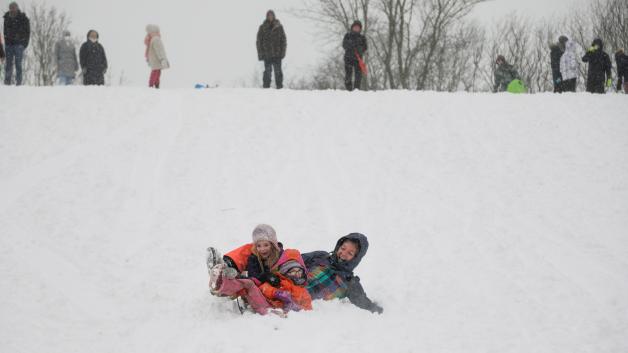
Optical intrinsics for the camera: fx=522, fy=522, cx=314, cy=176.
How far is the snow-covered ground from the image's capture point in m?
4.36

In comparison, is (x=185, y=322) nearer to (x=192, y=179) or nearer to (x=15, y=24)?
(x=192, y=179)

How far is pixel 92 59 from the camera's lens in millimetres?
12625

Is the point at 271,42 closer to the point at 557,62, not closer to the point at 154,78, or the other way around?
the point at 154,78

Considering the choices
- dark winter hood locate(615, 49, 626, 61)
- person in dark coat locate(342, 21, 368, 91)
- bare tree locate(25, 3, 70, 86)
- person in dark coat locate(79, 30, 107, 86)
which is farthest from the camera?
bare tree locate(25, 3, 70, 86)

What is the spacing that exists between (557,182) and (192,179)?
5656mm

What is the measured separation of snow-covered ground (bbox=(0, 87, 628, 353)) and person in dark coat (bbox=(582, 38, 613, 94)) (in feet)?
6.63

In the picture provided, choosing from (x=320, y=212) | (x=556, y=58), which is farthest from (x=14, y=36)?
(x=556, y=58)

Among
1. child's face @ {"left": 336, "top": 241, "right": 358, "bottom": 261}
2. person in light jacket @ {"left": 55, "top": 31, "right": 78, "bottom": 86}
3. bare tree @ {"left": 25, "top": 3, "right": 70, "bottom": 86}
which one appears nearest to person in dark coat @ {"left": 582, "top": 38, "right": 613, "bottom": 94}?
child's face @ {"left": 336, "top": 241, "right": 358, "bottom": 261}

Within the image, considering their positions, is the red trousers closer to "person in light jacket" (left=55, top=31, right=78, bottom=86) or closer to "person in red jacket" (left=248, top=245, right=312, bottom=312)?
"person in light jacket" (left=55, top=31, right=78, bottom=86)

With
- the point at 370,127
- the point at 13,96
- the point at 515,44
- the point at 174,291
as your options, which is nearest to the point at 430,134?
the point at 370,127

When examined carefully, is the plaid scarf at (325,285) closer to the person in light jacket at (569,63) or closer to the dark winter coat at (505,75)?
the person in light jacket at (569,63)

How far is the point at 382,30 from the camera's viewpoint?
27312 mm

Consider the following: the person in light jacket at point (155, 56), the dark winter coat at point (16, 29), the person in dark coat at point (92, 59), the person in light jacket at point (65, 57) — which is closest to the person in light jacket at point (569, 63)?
the person in light jacket at point (155, 56)

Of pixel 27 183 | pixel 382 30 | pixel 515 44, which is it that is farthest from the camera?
pixel 515 44
